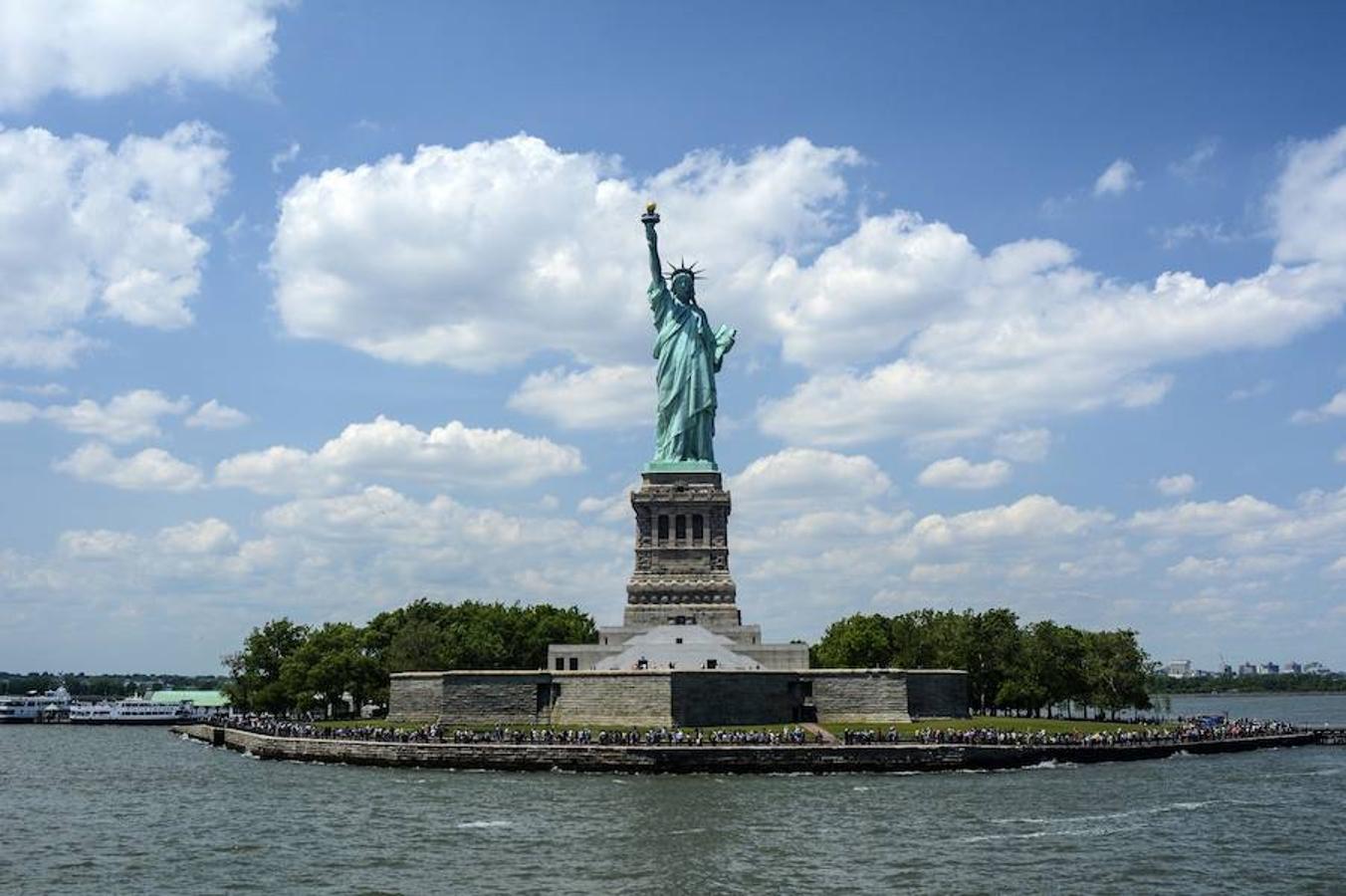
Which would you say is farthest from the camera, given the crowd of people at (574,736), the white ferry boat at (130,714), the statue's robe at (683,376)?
the white ferry boat at (130,714)

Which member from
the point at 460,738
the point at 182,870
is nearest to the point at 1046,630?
the point at 460,738

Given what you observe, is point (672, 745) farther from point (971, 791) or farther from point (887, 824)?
point (887, 824)

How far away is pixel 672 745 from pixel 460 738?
420 inches

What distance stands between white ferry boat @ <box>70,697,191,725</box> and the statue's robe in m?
64.5

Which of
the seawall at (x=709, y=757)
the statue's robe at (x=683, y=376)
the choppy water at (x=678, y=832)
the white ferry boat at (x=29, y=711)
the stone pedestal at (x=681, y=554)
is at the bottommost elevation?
the choppy water at (x=678, y=832)

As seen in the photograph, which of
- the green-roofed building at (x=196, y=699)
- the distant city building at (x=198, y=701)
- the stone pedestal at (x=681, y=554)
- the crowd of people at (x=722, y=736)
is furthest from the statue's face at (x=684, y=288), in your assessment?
the green-roofed building at (x=196, y=699)

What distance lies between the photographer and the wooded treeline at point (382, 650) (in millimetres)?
87438

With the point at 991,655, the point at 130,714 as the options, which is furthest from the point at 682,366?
the point at 130,714

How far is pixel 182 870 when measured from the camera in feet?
118

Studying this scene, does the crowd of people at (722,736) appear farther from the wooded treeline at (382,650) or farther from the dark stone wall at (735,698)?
the wooded treeline at (382,650)

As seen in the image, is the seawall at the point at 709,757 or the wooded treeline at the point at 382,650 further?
the wooded treeline at the point at 382,650

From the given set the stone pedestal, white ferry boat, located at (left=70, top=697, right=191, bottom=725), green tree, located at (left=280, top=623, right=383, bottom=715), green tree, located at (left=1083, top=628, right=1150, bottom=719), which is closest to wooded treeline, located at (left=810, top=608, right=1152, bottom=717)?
green tree, located at (left=1083, top=628, right=1150, bottom=719)

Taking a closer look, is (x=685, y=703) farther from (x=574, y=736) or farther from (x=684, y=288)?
(x=684, y=288)

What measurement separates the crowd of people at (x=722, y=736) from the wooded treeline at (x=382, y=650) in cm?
1588
